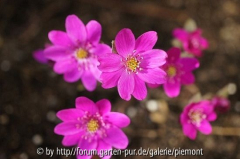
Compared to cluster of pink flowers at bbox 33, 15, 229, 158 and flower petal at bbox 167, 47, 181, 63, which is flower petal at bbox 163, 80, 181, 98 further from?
flower petal at bbox 167, 47, 181, 63

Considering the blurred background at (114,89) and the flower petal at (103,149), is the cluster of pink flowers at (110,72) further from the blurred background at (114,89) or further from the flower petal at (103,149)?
the blurred background at (114,89)

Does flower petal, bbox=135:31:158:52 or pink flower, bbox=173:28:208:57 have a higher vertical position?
pink flower, bbox=173:28:208:57

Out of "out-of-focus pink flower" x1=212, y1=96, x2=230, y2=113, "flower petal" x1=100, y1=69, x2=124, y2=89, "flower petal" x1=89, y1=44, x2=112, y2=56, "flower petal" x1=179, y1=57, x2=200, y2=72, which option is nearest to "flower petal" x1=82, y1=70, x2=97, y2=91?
"flower petal" x1=89, y1=44, x2=112, y2=56

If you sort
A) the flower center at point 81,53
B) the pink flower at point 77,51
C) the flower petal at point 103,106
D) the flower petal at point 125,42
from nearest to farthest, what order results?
the flower petal at point 125,42, the flower petal at point 103,106, the pink flower at point 77,51, the flower center at point 81,53

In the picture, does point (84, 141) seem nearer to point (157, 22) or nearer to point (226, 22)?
point (157, 22)

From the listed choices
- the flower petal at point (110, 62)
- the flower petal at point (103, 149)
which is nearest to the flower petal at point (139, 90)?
the flower petal at point (110, 62)
